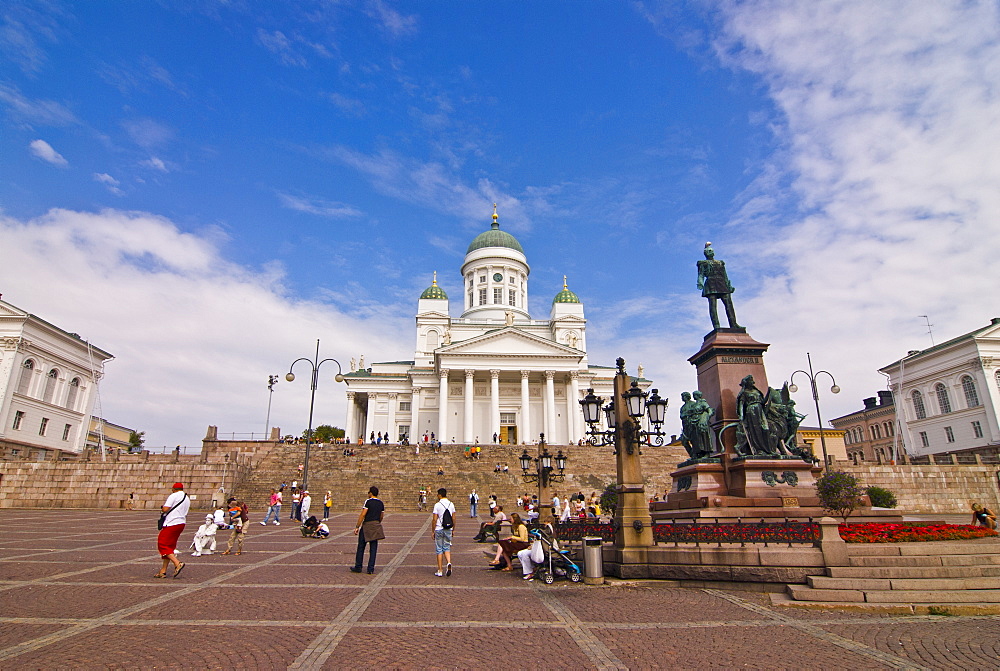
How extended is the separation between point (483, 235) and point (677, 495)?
63879 millimetres

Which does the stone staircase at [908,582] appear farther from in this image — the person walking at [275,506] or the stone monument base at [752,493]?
the person walking at [275,506]

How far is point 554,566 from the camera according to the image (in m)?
10.2

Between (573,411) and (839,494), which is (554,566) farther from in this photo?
(573,411)

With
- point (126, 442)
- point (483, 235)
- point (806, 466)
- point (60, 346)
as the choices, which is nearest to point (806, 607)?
point (806, 466)

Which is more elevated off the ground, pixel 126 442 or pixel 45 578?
pixel 126 442

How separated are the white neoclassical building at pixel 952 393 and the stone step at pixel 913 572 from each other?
4933 centimetres

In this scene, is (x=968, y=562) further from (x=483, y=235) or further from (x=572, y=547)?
(x=483, y=235)

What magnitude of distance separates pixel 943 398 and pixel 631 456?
56246 millimetres

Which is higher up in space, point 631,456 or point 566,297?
point 566,297

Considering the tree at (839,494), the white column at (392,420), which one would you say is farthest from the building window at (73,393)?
the tree at (839,494)

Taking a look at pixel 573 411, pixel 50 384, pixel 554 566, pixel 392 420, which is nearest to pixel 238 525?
pixel 554 566

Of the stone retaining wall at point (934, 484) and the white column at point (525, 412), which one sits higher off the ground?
the white column at point (525, 412)

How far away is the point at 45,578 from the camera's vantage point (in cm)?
952

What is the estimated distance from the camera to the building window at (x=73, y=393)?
2101 inches
